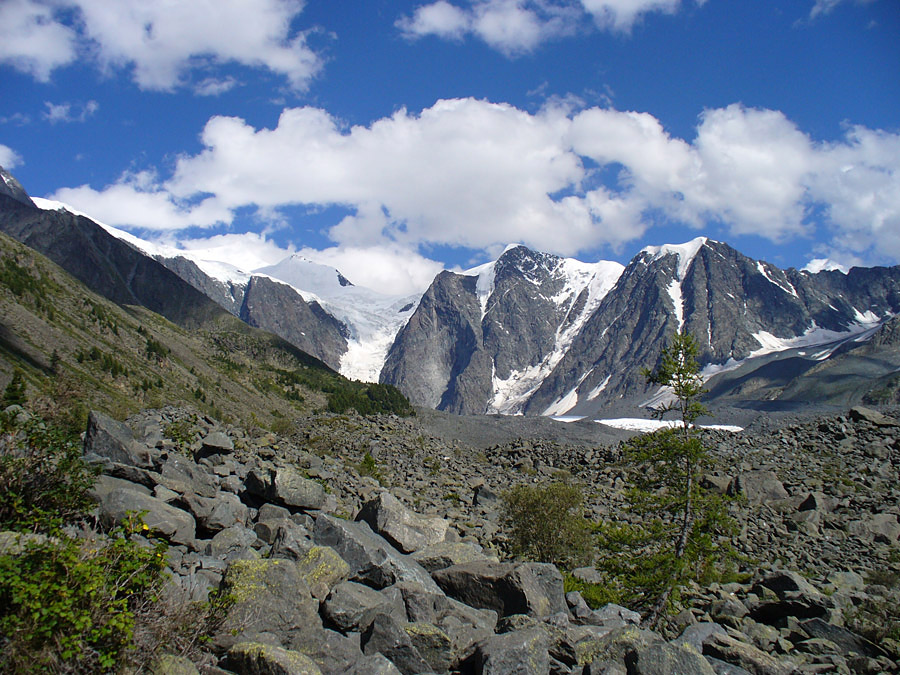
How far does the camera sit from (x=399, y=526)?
1677 cm

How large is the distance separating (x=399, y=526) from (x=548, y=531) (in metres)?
12.7

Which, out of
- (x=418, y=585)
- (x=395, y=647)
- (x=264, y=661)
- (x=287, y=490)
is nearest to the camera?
(x=264, y=661)

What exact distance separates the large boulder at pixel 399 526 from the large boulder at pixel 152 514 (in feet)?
17.4

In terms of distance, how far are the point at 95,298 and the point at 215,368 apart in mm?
30237

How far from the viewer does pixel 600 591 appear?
19328 millimetres

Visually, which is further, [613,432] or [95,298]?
[95,298]

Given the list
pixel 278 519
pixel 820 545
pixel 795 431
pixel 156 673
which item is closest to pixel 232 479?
pixel 278 519

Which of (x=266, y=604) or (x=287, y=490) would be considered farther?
(x=287, y=490)

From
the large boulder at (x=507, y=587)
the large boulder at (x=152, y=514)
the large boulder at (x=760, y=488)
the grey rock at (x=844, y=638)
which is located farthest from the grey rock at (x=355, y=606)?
the large boulder at (x=760, y=488)

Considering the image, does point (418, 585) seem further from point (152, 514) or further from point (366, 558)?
point (152, 514)

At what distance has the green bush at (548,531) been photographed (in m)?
26.9

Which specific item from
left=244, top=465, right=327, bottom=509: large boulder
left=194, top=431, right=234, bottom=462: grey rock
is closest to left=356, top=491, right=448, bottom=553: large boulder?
left=244, top=465, right=327, bottom=509: large boulder

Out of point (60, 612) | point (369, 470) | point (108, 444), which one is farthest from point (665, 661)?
point (369, 470)

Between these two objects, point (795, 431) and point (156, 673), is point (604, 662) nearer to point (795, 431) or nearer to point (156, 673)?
point (156, 673)
